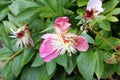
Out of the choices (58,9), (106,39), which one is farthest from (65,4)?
(106,39)

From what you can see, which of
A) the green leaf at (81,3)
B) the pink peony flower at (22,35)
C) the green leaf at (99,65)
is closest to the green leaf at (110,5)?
the green leaf at (81,3)

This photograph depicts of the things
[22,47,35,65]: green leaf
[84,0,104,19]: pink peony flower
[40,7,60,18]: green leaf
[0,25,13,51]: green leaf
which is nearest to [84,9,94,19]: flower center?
[84,0,104,19]: pink peony flower

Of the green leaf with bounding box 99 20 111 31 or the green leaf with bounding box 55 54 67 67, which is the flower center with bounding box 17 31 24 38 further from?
the green leaf with bounding box 99 20 111 31

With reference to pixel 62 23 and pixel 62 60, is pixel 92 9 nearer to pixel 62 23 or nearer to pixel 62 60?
pixel 62 23

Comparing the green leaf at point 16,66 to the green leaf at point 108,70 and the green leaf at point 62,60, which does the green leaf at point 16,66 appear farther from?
the green leaf at point 108,70

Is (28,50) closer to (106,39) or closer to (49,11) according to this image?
(49,11)
